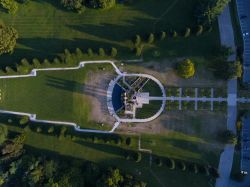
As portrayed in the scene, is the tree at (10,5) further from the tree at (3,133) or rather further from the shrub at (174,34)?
the shrub at (174,34)

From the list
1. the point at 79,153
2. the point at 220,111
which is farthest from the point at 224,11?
the point at 79,153

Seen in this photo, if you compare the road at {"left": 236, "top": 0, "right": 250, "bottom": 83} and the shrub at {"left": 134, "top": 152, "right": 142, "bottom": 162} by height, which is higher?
the road at {"left": 236, "top": 0, "right": 250, "bottom": 83}

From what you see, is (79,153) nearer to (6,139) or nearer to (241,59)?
(6,139)

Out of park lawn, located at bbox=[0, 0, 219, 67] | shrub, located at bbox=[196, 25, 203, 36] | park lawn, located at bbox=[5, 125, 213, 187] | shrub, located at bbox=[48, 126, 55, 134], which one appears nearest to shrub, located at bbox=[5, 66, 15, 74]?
park lawn, located at bbox=[0, 0, 219, 67]

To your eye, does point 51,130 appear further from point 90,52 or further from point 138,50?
point 138,50

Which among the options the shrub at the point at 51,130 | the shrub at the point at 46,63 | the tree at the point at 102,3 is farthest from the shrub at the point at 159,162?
the tree at the point at 102,3

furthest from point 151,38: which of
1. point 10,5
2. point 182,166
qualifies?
point 10,5

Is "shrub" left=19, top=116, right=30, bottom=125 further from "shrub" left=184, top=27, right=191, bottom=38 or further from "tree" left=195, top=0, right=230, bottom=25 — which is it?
"tree" left=195, top=0, right=230, bottom=25
